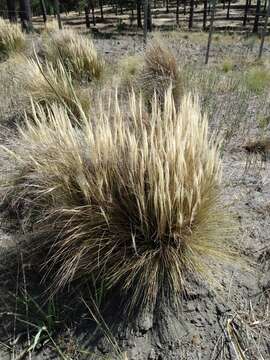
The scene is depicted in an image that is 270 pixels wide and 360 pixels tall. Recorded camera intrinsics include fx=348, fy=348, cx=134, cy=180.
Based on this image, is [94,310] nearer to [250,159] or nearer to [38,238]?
[38,238]

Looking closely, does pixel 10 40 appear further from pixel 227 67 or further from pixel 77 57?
pixel 227 67

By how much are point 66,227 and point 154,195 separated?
49 centimetres

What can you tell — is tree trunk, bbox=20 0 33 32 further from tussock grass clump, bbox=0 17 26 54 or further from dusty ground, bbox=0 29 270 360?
dusty ground, bbox=0 29 270 360

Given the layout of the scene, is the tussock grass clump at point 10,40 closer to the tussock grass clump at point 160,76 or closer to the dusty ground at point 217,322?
the tussock grass clump at point 160,76

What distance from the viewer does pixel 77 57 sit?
198 inches

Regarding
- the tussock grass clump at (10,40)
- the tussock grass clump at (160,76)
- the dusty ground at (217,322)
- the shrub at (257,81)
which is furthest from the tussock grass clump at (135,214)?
the tussock grass clump at (10,40)

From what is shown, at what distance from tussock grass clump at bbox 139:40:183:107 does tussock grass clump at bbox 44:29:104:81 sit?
42.8 inches

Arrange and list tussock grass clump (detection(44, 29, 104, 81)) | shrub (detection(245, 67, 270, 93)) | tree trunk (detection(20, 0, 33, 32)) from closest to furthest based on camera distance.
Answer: shrub (detection(245, 67, 270, 93)) < tussock grass clump (detection(44, 29, 104, 81)) < tree trunk (detection(20, 0, 33, 32))

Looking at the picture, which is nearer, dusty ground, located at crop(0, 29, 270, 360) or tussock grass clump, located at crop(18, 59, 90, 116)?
dusty ground, located at crop(0, 29, 270, 360)

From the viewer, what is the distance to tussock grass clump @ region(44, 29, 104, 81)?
195 inches

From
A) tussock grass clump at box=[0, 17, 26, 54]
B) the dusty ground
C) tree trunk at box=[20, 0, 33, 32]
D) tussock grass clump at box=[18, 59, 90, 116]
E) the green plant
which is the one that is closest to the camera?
the dusty ground

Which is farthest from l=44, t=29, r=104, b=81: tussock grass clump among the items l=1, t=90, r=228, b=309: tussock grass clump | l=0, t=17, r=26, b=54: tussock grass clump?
l=1, t=90, r=228, b=309: tussock grass clump

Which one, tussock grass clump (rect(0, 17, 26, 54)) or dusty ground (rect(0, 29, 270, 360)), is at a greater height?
tussock grass clump (rect(0, 17, 26, 54))

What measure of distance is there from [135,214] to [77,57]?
399 centimetres
